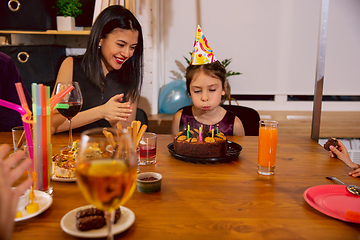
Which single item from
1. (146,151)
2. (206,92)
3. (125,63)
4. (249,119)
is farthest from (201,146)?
(125,63)

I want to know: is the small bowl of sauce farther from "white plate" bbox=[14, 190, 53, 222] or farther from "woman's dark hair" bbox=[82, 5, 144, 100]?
"woman's dark hair" bbox=[82, 5, 144, 100]

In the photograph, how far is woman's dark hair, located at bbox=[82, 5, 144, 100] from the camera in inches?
68.9

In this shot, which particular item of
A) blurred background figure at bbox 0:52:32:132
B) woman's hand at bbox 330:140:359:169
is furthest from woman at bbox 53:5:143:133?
woman's hand at bbox 330:140:359:169

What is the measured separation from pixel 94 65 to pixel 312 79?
2.36 metres

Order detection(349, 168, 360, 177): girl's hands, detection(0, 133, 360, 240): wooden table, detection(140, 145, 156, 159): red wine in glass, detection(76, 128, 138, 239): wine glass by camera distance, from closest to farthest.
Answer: detection(76, 128, 138, 239): wine glass → detection(0, 133, 360, 240): wooden table → detection(349, 168, 360, 177): girl's hands → detection(140, 145, 156, 159): red wine in glass

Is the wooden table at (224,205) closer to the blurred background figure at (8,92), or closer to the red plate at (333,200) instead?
the red plate at (333,200)

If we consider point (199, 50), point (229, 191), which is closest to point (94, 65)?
point (199, 50)

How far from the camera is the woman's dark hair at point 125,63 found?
1.75 meters

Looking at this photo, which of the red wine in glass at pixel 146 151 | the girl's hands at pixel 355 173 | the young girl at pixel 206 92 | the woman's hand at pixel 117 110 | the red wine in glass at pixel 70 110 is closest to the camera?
the girl's hands at pixel 355 173

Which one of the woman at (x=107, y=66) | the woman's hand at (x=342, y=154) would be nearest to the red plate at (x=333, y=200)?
the woman's hand at (x=342, y=154)

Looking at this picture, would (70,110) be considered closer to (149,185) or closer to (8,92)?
(149,185)

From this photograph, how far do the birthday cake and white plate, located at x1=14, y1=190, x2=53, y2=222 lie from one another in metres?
0.49

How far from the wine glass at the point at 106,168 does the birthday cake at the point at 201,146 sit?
0.57m

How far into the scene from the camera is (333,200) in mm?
681
